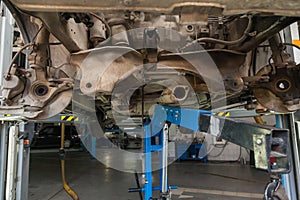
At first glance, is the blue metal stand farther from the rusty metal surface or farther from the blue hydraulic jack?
the rusty metal surface

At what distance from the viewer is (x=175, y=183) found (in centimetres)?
395

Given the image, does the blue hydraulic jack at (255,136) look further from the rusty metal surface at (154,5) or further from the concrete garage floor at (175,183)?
the concrete garage floor at (175,183)

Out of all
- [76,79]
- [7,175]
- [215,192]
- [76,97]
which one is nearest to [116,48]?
[76,79]

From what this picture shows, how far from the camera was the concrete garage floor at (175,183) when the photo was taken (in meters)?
3.29

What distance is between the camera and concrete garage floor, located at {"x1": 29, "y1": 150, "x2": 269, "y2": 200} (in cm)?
329

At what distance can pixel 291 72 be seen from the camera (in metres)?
1.35

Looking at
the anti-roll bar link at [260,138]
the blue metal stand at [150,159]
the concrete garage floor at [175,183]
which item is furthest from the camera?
the concrete garage floor at [175,183]

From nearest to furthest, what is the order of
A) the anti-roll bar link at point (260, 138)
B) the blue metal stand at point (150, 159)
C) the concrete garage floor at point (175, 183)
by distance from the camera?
the anti-roll bar link at point (260, 138) → the blue metal stand at point (150, 159) → the concrete garage floor at point (175, 183)

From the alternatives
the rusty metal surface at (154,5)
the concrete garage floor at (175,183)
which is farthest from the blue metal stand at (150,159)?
the rusty metal surface at (154,5)

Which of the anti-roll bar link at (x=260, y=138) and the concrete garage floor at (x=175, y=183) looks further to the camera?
the concrete garage floor at (x=175, y=183)

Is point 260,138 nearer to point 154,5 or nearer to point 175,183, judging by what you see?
point 154,5

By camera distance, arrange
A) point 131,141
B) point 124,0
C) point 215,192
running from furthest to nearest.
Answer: point 131,141 → point 215,192 → point 124,0

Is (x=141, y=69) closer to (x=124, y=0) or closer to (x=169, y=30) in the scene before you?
Result: (x=169, y=30)

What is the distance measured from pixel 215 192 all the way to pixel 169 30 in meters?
2.84
